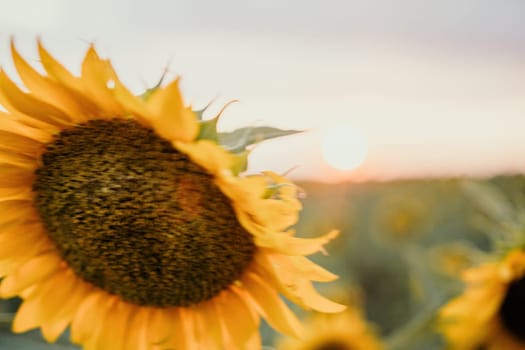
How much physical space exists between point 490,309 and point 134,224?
56.0 inches

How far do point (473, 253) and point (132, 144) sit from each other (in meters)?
1.30

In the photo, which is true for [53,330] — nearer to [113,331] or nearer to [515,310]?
[113,331]

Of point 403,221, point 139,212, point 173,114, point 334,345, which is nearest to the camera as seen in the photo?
point 173,114

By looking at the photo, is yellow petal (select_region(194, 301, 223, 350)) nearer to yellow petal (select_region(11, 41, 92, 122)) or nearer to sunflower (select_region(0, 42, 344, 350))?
sunflower (select_region(0, 42, 344, 350))

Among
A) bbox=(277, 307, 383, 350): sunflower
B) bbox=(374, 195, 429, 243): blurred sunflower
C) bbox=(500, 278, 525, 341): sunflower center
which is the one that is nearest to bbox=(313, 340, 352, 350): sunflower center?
bbox=(277, 307, 383, 350): sunflower

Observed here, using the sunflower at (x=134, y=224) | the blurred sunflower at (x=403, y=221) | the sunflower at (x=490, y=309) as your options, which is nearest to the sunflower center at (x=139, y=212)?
the sunflower at (x=134, y=224)

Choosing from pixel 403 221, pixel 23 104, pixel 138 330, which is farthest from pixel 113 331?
pixel 403 221

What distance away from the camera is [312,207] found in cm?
934

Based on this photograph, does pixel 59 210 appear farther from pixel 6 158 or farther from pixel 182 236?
pixel 182 236

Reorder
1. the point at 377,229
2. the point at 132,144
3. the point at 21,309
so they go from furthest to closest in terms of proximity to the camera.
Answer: the point at 377,229
the point at 21,309
the point at 132,144

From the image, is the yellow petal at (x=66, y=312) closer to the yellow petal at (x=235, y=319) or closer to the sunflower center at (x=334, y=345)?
the yellow petal at (x=235, y=319)

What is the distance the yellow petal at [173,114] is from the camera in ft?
3.40

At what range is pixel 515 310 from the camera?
7.88 ft

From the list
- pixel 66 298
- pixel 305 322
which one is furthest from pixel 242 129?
pixel 305 322
